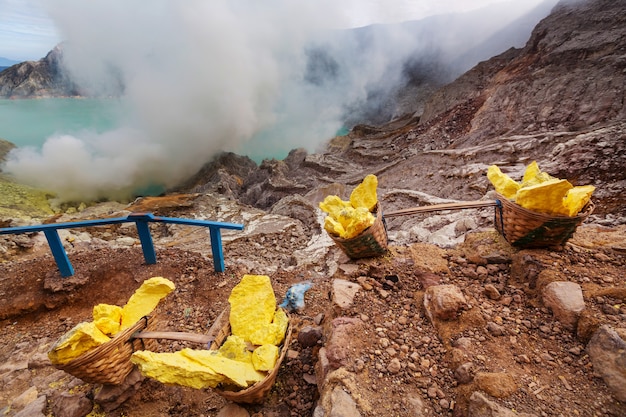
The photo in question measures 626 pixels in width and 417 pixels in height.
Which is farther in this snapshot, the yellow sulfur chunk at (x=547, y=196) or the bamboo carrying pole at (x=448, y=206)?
the bamboo carrying pole at (x=448, y=206)

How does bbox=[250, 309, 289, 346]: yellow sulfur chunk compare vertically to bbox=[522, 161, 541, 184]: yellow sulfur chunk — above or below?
below

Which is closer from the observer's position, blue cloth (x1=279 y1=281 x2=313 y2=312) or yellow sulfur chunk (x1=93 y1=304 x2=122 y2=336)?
yellow sulfur chunk (x1=93 y1=304 x2=122 y2=336)

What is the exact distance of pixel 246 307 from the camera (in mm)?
1916

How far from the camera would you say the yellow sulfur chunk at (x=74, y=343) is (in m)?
1.51

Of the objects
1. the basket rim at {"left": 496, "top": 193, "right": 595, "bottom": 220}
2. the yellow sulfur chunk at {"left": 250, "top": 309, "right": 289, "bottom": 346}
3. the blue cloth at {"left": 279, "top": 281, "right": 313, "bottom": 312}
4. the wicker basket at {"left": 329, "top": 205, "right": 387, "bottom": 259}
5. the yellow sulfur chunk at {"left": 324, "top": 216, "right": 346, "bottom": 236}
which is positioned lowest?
the blue cloth at {"left": 279, "top": 281, "right": 313, "bottom": 312}

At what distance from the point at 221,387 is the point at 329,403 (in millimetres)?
584

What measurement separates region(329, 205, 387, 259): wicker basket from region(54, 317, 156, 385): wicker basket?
4.98 feet

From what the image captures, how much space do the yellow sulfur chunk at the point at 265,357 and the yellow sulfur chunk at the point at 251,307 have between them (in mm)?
184

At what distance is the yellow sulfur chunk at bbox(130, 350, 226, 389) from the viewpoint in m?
1.33

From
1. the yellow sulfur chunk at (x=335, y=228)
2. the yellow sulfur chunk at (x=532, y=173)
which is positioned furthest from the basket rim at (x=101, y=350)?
the yellow sulfur chunk at (x=532, y=173)

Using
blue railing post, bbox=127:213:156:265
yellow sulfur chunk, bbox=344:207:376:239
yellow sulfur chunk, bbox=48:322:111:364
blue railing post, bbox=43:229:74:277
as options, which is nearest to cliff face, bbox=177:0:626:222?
yellow sulfur chunk, bbox=344:207:376:239

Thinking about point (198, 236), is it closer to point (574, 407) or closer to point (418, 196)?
point (418, 196)

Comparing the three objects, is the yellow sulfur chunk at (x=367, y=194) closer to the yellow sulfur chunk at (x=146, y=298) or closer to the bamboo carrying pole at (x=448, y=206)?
the bamboo carrying pole at (x=448, y=206)

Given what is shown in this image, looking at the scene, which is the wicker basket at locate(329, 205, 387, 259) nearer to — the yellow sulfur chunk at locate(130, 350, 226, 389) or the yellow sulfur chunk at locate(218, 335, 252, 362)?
the yellow sulfur chunk at locate(218, 335, 252, 362)
